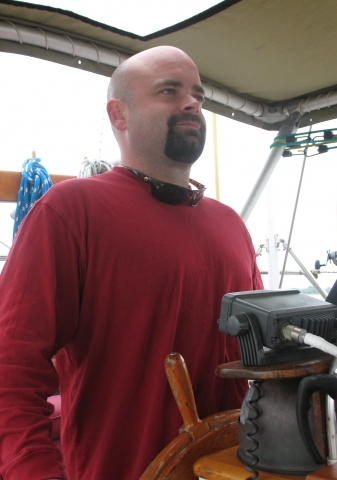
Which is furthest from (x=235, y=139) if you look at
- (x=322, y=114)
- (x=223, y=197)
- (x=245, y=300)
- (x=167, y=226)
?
(x=245, y=300)

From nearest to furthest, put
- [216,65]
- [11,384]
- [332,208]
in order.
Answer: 1. [11,384]
2. [216,65]
3. [332,208]

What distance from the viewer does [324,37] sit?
5.02ft

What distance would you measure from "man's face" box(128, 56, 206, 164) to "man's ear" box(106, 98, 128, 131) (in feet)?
0.13

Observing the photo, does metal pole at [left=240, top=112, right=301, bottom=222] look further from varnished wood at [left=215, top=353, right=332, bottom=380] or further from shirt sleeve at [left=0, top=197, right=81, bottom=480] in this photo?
varnished wood at [left=215, top=353, right=332, bottom=380]

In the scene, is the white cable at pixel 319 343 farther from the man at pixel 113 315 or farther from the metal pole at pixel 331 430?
the man at pixel 113 315

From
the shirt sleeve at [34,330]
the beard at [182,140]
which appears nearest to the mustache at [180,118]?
the beard at [182,140]

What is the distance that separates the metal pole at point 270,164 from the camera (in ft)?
6.78

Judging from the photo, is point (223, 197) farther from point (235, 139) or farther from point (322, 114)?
point (322, 114)

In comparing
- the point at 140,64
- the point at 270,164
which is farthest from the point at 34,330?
the point at 270,164

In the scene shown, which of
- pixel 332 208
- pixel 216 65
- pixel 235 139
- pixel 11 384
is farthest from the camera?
pixel 235 139

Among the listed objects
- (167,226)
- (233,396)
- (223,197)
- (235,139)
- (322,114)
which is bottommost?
(233,396)

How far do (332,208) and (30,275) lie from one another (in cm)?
414

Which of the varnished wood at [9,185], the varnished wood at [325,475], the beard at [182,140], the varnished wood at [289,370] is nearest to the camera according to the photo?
the varnished wood at [325,475]

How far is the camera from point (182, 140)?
109cm
